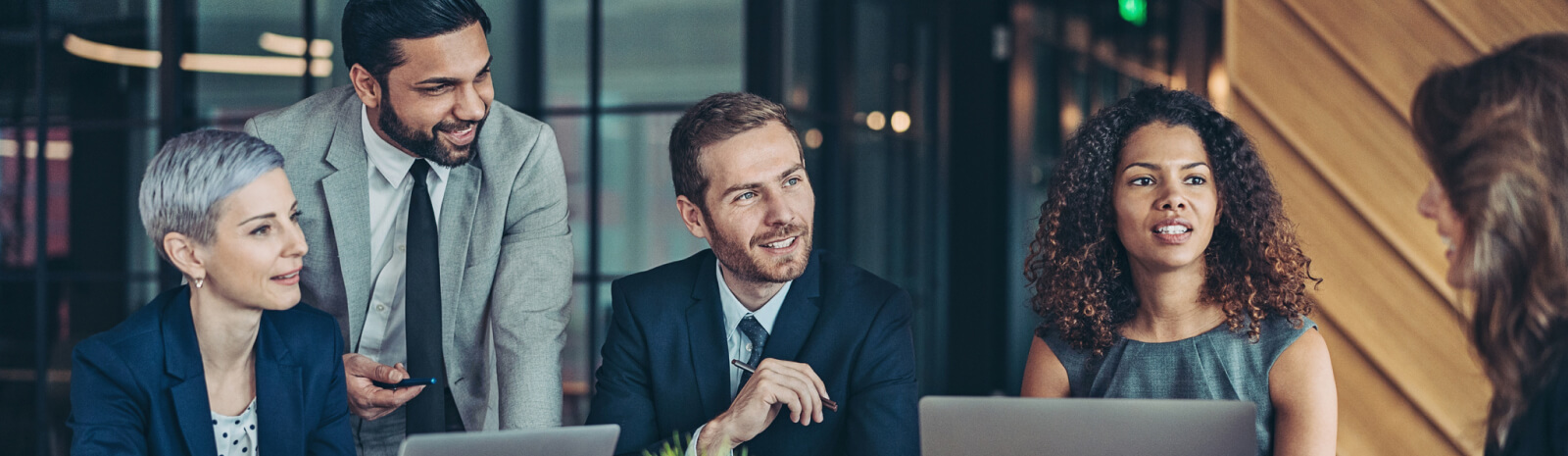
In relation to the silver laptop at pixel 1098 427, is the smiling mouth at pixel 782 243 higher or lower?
higher

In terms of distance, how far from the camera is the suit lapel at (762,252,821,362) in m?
2.05

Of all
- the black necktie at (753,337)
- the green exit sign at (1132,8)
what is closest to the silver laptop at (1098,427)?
the black necktie at (753,337)

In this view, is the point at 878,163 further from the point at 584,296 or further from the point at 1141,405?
the point at 1141,405

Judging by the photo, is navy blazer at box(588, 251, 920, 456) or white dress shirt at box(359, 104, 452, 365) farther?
white dress shirt at box(359, 104, 452, 365)

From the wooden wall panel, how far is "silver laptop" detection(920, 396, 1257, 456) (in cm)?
128

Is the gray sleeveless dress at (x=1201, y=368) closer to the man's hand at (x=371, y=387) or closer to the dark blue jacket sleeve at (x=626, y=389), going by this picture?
the dark blue jacket sleeve at (x=626, y=389)

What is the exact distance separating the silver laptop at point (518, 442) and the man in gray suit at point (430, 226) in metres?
0.80

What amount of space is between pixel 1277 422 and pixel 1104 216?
1.49 ft

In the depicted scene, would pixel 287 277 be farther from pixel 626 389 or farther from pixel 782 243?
pixel 782 243

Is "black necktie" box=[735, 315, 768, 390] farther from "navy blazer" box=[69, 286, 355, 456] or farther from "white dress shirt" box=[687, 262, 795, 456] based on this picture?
"navy blazer" box=[69, 286, 355, 456]

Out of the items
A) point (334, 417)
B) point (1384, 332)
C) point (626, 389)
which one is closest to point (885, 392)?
point (626, 389)

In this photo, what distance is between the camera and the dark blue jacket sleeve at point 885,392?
6.59ft

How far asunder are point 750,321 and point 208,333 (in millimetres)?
893

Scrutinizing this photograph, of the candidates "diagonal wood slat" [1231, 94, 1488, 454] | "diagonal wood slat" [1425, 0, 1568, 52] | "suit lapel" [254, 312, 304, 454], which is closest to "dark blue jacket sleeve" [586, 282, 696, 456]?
"suit lapel" [254, 312, 304, 454]
